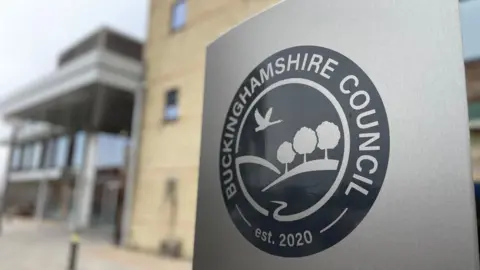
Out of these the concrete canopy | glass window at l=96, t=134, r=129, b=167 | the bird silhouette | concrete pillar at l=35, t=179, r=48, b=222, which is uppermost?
the concrete canopy

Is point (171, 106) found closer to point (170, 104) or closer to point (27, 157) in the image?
point (170, 104)

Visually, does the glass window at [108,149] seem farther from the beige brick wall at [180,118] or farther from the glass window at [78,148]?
the beige brick wall at [180,118]

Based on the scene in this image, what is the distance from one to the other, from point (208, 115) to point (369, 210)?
1.25 meters

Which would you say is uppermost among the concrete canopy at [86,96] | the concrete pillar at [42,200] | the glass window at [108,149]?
the concrete canopy at [86,96]

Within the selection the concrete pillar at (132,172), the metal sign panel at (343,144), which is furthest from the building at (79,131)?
the metal sign panel at (343,144)

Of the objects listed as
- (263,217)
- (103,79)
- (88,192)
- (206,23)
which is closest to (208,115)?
(263,217)

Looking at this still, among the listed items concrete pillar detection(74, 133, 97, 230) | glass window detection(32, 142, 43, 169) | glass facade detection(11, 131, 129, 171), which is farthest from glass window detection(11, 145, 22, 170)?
concrete pillar detection(74, 133, 97, 230)

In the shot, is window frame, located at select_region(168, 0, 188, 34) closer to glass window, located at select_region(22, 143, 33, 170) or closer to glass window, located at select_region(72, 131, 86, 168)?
glass window, located at select_region(72, 131, 86, 168)

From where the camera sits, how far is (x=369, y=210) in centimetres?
142

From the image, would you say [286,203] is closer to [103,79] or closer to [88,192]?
[103,79]

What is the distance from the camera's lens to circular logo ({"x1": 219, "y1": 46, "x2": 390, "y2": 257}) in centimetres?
149

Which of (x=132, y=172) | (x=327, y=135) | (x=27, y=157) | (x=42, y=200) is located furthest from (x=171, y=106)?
(x=27, y=157)

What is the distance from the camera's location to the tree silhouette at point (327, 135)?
1.59 meters

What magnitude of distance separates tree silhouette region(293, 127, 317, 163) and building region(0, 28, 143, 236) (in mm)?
10721
